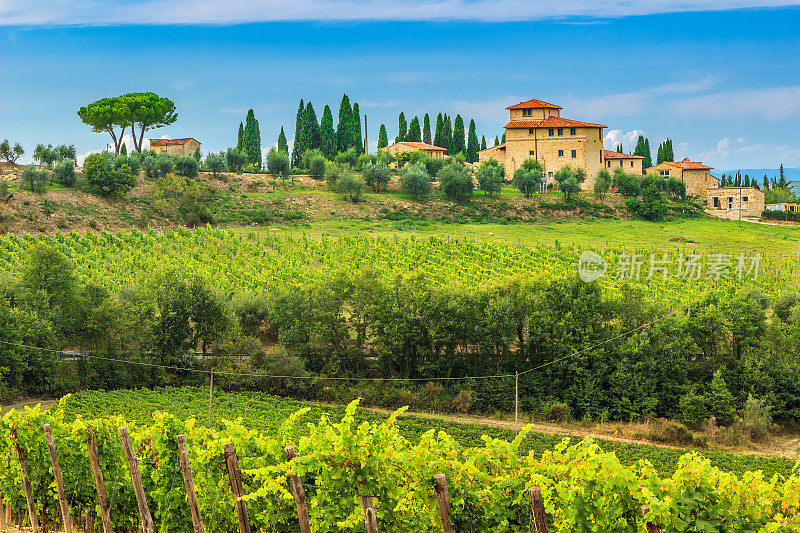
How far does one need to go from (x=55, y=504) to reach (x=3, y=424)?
1747mm

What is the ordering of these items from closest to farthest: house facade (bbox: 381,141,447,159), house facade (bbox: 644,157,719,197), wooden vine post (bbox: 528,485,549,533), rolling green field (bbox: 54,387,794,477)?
wooden vine post (bbox: 528,485,549,533) → rolling green field (bbox: 54,387,794,477) → house facade (bbox: 644,157,719,197) → house facade (bbox: 381,141,447,159)

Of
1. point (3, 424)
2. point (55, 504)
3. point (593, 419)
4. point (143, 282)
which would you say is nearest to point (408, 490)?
point (55, 504)

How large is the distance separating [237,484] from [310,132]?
79777 millimetres

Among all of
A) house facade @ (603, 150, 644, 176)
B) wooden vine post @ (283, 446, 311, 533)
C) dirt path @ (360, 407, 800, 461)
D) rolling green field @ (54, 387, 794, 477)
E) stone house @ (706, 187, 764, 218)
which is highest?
house facade @ (603, 150, 644, 176)

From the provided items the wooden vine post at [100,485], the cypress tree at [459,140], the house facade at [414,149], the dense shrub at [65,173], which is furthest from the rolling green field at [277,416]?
the cypress tree at [459,140]

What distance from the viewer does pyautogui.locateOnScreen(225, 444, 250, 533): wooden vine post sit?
34.4 ft

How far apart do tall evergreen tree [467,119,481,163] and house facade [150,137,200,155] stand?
34.5m

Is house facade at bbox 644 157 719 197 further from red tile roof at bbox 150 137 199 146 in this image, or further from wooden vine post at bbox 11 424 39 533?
wooden vine post at bbox 11 424 39 533

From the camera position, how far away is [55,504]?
13547mm

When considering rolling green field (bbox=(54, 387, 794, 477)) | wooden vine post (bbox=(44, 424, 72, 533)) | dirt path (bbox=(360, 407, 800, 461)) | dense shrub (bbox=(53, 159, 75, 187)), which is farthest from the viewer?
dense shrub (bbox=(53, 159, 75, 187))

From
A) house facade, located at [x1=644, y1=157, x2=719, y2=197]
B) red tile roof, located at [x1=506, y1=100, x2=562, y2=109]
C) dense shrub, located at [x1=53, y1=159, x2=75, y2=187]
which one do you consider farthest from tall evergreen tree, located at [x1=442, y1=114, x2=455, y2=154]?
dense shrub, located at [x1=53, y1=159, x2=75, y2=187]

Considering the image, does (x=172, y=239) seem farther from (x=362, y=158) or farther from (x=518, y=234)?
(x=362, y=158)

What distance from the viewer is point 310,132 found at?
288ft

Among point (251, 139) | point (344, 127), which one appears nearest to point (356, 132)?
point (344, 127)
